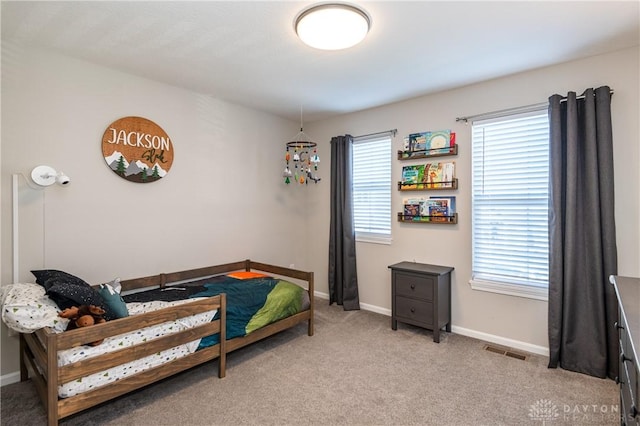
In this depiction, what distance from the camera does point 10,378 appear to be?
2445 millimetres

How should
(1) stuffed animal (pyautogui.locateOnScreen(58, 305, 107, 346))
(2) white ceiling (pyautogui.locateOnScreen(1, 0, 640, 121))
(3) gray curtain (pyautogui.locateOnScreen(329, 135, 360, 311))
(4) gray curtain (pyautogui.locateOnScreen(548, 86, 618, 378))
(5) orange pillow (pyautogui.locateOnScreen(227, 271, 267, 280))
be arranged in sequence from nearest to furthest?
(1) stuffed animal (pyautogui.locateOnScreen(58, 305, 107, 346))
(2) white ceiling (pyautogui.locateOnScreen(1, 0, 640, 121))
(4) gray curtain (pyautogui.locateOnScreen(548, 86, 618, 378))
(5) orange pillow (pyautogui.locateOnScreen(227, 271, 267, 280))
(3) gray curtain (pyautogui.locateOnScreen(329, 135, 360, 311))

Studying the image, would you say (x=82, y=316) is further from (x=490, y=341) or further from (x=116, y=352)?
(x=490, y=341)

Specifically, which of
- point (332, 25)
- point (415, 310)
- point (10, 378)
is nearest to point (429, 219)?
point (415, 310)

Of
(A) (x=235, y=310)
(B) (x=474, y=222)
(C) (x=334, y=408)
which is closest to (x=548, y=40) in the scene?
(B) (x=474, y=222)

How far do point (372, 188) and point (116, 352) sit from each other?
308 centimetres

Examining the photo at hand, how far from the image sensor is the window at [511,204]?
2.92m

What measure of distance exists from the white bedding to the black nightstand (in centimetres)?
211

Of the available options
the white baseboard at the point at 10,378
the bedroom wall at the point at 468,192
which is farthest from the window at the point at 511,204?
the white baseboard at the point at 10,378

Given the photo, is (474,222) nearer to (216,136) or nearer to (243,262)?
(243,262)

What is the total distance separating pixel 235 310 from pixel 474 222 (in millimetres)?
2444

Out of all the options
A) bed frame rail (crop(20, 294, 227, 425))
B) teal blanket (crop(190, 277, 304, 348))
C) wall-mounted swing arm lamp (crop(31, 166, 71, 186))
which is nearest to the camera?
→ bed frame rail (crop(20, 294, 227, 425))

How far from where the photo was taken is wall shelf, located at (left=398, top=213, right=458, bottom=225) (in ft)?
11.2

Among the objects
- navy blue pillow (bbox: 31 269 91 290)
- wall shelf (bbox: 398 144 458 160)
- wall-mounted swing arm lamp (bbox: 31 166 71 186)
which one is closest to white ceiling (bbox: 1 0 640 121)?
wall shelf (bbox: 398 144 458 160)

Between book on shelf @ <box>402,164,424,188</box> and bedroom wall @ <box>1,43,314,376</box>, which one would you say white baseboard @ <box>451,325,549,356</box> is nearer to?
book on shelf @ <box>402,164,424,188</box>
